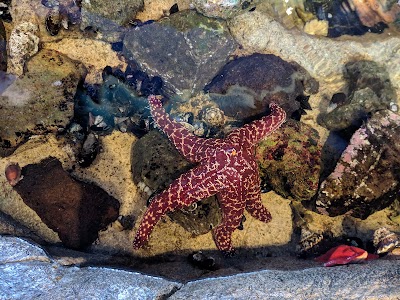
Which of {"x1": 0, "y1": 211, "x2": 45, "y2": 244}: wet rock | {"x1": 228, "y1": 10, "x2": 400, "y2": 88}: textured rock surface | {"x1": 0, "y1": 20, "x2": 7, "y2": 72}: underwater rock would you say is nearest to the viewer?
{"x1": 0, "y1": 211, "x2": 45, "y2": 244}: wet rock

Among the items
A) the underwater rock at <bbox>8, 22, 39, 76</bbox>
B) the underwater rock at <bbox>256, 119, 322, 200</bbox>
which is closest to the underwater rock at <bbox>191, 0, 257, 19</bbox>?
the underwater rock at <bbox>256, 119, 322, 200</bbox>

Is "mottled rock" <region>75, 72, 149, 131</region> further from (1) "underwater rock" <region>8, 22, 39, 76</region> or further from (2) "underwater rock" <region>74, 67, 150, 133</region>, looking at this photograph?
(1) "underwater rock" <region>8, 22, 39, 76</region>

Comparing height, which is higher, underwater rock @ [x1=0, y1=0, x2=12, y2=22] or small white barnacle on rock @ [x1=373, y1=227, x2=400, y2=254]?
underwater rock @ [x1=0, y1=0, x2=12, y2=22]

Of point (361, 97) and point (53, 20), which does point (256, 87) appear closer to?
point (361, 97)

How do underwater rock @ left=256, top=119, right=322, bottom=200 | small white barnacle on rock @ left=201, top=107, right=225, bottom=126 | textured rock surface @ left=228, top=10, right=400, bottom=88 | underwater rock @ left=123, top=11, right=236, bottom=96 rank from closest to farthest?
1. underwater rock @ left=256, top=119, right=322, bottom=200
2. small white barnacle on rock @ left=201, top=107, right=225, bottom=126
3. underwater rock @ left=123, top=11, right=236, bottom=96
4. textured rock surface @ left=228, top=10, right=400, bottom=88

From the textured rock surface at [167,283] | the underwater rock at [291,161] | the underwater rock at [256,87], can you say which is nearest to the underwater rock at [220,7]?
the underwater rock at [256,87]

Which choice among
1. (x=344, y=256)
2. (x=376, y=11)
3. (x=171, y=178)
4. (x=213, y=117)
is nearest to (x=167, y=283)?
(x=171, y=178)

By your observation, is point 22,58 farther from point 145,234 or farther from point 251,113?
point 251,113
